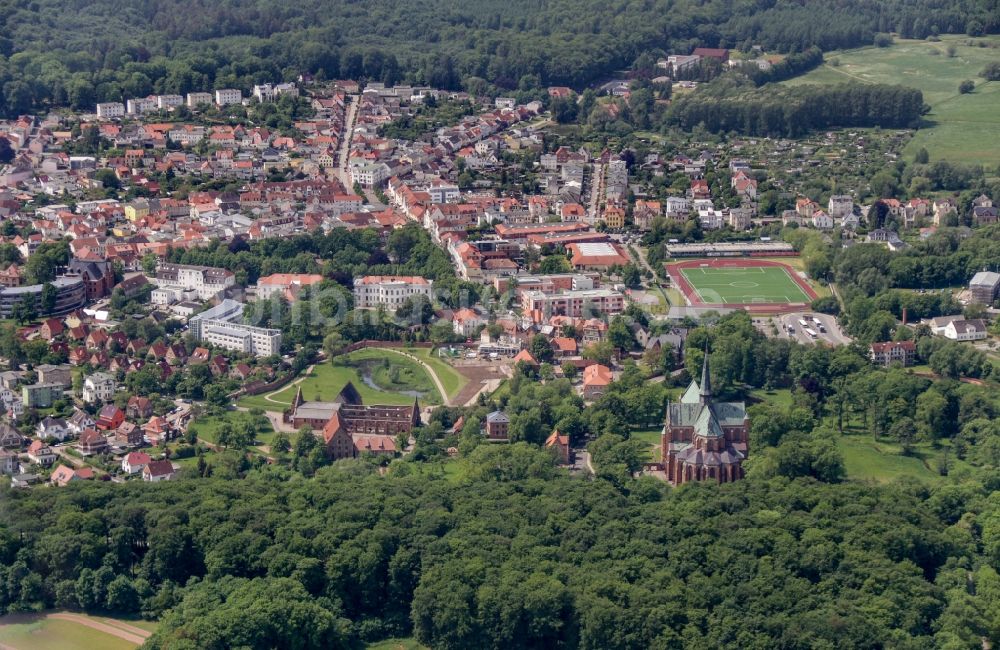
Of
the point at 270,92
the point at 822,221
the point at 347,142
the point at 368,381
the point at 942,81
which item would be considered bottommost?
the point at 822,221

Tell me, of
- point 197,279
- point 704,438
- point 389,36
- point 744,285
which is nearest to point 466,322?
point 197,279

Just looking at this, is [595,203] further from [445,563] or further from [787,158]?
[445,563]

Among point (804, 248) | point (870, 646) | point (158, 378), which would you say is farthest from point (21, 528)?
point (804, 248)

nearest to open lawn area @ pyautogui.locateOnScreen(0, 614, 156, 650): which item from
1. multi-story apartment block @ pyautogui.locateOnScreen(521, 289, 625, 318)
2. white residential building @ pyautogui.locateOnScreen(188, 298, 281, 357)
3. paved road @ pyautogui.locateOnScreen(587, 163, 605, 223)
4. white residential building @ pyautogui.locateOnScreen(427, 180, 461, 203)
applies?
white residential building @ pyautogui.locateOnScreen(188, 298, 281, 357)

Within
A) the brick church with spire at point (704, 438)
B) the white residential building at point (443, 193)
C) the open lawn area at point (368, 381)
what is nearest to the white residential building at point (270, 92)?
the white residential building at point (443, 193)

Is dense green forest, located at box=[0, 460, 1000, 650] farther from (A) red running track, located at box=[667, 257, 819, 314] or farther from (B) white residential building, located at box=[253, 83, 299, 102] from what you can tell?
(B) white residential building, located at box=[253, 83, 299, 102]

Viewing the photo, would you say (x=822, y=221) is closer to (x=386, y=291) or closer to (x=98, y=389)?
(x=386, y=291)
